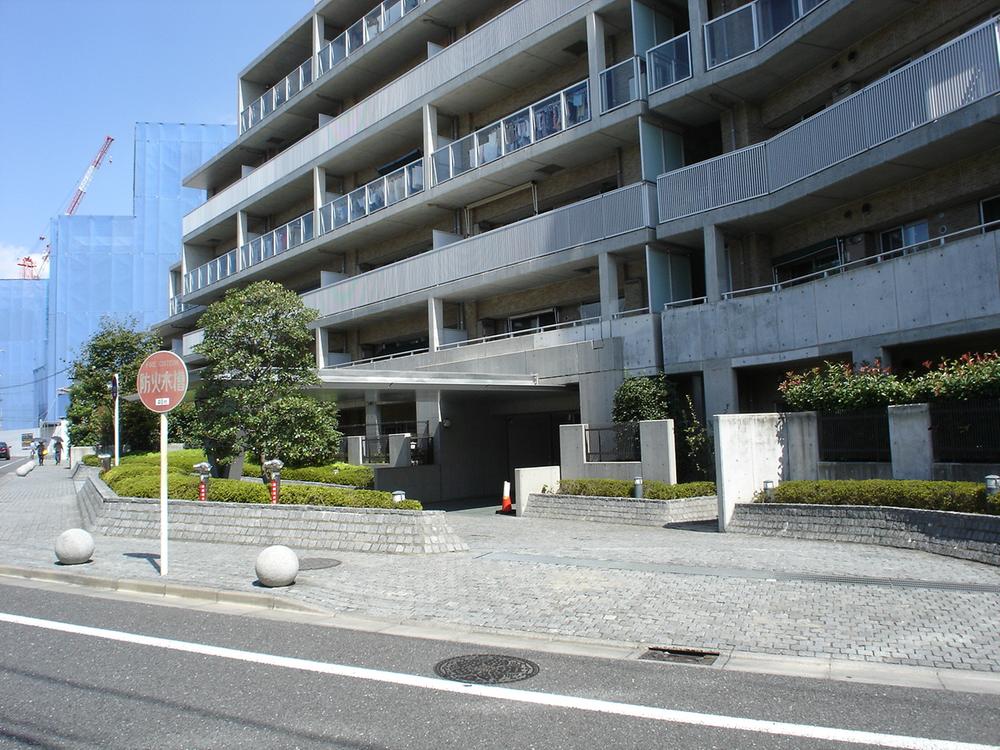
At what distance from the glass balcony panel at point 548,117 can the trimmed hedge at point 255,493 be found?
13.4 metres

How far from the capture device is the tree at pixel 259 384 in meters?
19.0

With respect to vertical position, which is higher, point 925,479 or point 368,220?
point 368,220

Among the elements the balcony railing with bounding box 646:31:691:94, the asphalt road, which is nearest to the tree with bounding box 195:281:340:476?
the balcony railing with bounding box 646:31:691:94

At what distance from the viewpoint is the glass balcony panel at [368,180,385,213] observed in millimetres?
30312

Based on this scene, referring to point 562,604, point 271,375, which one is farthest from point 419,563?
point 271,375

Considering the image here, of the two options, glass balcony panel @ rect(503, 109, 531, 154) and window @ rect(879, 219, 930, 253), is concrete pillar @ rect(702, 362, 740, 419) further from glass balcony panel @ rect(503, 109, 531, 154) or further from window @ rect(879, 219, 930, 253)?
glass balcony panel @ rect(503, 109, 531, 154)

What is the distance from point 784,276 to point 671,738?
18.4 meters

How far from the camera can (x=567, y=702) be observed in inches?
221

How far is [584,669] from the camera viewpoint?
21.2ft

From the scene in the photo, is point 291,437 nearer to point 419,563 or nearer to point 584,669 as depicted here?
point 419,563

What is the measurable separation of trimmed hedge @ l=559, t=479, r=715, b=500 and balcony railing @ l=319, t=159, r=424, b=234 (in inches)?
573

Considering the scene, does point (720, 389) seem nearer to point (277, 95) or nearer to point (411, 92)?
point (411, 92)

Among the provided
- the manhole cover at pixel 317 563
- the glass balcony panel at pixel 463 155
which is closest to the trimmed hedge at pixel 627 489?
the manhole cover at pixel 317 563

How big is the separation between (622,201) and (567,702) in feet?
59.4
